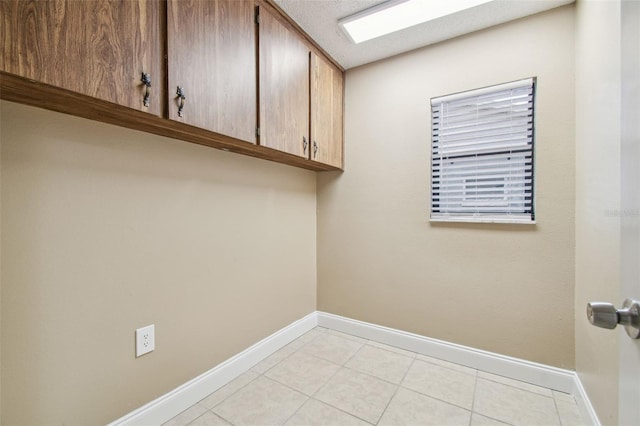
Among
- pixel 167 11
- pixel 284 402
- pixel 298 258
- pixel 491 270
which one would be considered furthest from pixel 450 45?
pixel 284 402

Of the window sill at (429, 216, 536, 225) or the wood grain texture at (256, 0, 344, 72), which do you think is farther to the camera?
the window sill at (429, 216, 536, 225)

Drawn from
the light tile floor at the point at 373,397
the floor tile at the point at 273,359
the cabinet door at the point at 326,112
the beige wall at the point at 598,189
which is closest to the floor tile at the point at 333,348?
the light tile floor at the point at 373,397

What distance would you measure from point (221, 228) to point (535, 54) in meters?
2.31

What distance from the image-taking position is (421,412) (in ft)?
4.94

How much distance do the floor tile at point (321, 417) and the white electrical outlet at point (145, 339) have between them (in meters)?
0.81

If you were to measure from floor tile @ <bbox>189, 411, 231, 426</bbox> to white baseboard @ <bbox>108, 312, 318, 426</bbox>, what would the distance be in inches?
5.2

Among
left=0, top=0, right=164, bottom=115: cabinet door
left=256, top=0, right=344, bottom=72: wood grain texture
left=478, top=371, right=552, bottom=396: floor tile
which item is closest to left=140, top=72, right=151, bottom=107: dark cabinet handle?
left=0, top=0, right=164, bottom=115: cabinet door

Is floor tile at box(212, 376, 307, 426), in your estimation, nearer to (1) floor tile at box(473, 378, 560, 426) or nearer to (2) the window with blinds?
(1) floor tile at box(473, 378, 560, 426)

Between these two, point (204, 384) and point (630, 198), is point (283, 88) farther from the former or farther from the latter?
point (204, 384)

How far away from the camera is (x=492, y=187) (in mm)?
1907

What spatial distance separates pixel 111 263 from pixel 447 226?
2071mm

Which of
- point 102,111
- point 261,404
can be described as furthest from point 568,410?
point 102,111

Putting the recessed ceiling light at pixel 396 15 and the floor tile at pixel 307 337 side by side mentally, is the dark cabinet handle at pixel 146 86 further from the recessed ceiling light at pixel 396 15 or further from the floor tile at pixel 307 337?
the floor tile at pixel 307 337

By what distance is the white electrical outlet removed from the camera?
1.34 m
